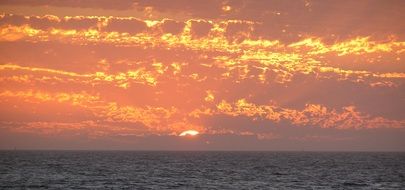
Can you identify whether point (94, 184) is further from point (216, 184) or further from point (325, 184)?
point (325, 184)

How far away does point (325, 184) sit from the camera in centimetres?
8706

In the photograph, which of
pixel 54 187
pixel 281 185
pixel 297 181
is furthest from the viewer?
pixel 297 181

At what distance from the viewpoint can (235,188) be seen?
79.2 m

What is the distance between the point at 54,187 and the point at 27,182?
368 inches

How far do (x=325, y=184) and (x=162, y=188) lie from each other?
25.3 meters

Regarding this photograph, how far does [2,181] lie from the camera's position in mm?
87188

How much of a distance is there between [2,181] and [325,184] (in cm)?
4831

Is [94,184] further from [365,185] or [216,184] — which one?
[365,185]

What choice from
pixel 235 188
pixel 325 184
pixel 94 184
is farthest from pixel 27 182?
pixel 325 184

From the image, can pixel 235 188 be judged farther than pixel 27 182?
No

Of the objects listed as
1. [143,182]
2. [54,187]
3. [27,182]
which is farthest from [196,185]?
[27,182]

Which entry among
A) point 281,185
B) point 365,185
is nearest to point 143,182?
point 281,185

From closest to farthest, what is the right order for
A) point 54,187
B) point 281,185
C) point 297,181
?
point 54,187, point 281,185, point 297,181

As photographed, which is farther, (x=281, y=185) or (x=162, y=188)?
(x=281, y=185)
